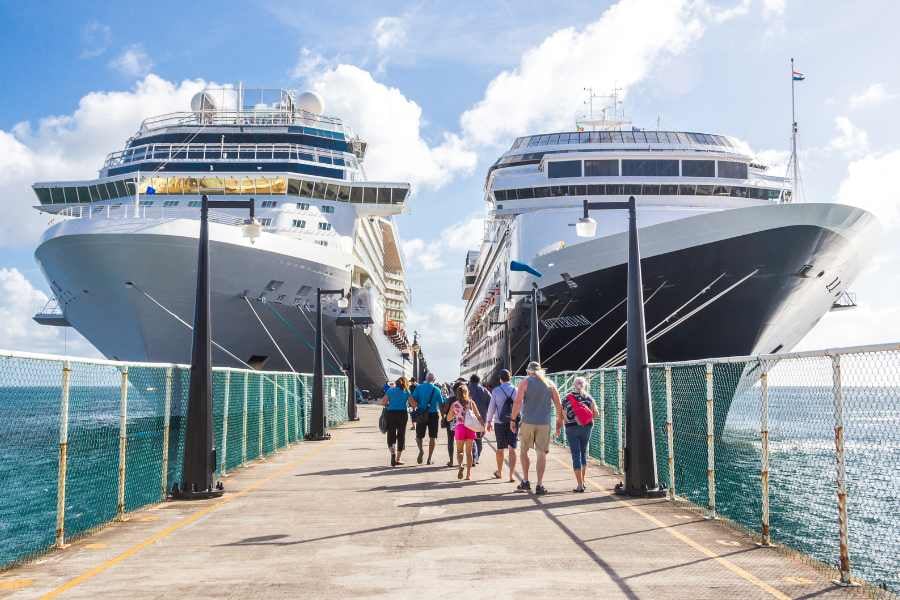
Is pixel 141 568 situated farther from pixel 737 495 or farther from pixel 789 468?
pixel 789 468

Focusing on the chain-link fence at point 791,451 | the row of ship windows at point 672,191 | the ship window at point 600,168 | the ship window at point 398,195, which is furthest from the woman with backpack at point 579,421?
the ship window at point 398,195

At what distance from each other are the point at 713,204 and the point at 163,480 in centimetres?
2549

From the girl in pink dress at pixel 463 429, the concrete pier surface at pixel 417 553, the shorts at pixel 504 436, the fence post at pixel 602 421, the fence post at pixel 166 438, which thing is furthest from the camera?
the fence post at pixel 602 421

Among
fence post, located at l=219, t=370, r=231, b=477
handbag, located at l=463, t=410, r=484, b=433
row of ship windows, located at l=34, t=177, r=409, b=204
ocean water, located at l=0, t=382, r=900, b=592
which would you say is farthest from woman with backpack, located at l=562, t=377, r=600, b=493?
row of ship windows, located at l=34, t=177, r=409, b=204

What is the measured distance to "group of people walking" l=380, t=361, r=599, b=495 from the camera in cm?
1006

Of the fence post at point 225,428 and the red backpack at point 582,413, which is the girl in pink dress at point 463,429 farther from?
the fence post at point 225,428

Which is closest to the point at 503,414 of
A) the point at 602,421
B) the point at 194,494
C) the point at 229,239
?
the point at 602,421

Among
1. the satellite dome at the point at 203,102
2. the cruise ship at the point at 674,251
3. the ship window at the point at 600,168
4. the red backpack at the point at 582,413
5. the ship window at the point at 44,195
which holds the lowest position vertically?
the red backpack at the point at 582,413

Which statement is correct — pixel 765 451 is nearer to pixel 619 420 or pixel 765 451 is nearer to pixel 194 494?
pixel 619 420

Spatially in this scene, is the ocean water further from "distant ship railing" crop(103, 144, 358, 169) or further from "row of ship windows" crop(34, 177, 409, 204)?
"distant ship railing" crop(103, 144, 358, 169)

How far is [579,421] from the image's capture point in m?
10.0

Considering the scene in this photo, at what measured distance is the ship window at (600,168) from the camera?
108ft

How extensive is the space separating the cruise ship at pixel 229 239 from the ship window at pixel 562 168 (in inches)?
258

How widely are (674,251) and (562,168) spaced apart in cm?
1284
